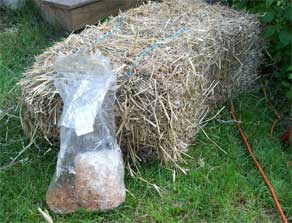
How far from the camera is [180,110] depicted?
2.92m

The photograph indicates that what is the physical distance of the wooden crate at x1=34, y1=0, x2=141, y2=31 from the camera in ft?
15.1

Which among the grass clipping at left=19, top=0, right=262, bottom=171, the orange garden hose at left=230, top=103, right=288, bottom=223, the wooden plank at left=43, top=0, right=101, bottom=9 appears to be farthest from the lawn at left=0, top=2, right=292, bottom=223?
the wooden plank at left=43, top=0, right=101, bottom=9

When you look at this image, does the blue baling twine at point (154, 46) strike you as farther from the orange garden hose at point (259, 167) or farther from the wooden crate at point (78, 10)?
the wooden crate at point (78, 10)

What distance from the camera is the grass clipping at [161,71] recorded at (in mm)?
2779

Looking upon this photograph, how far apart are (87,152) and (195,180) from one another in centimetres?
64

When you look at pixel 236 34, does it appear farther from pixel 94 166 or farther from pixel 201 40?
pixel 94 166

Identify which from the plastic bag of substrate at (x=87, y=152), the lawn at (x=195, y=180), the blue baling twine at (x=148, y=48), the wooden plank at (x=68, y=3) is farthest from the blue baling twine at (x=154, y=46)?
the wooden plank at (x=68, y=3)

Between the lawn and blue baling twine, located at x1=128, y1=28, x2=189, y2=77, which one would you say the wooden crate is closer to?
the lawn

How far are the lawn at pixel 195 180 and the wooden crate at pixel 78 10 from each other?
129 cm

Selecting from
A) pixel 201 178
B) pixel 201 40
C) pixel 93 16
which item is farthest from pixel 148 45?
pixel 93 16

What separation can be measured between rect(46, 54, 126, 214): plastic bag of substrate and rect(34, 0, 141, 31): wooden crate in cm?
206

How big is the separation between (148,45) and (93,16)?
1.79 metres

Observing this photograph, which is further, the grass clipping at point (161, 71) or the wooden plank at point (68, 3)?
the wooden plank at point (68, 3)

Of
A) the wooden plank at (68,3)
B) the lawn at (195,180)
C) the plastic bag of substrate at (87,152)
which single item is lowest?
the lawn at (195,180)
